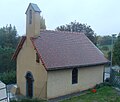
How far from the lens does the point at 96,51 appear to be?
28547mm

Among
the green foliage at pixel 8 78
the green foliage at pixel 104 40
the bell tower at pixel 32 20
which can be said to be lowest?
the green foliage at pixel 8 78

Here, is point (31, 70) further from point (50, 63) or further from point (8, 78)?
point (8, 78)

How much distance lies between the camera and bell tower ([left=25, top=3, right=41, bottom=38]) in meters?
22.3

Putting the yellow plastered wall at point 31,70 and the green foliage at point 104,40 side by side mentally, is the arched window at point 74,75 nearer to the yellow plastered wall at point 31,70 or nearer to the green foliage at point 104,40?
the yellow plastered wall at point 31,70

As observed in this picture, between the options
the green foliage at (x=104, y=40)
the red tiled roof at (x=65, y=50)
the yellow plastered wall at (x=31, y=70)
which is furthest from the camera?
the green foliage at (x=104, y=40)

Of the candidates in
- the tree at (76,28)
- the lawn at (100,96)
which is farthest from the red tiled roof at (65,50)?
the tree at (76,28)

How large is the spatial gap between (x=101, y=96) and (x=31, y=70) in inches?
296

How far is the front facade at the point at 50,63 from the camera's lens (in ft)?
70.1

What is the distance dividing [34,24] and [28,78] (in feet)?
19.2

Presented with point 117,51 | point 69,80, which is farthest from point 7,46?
point 69,80

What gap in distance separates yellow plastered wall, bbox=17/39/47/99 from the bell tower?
1034 mm

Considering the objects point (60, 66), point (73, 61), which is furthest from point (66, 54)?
point (60, 66)

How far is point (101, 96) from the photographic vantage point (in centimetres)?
2191

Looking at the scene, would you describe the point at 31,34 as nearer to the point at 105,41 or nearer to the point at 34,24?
the point at 34,24
